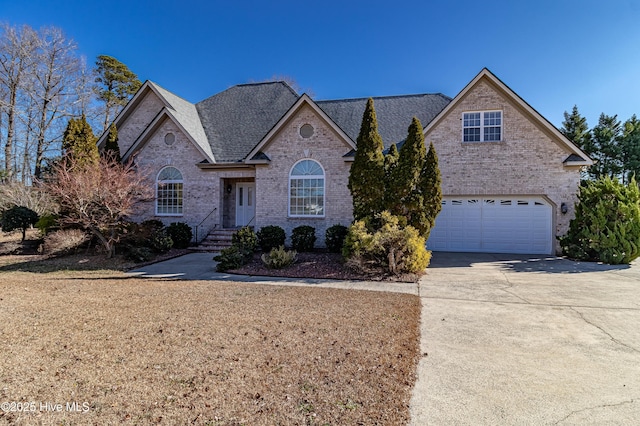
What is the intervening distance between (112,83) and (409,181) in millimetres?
33861

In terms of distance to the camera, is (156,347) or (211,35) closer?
(156,347)

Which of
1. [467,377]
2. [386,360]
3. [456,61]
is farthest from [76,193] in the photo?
[456,61]

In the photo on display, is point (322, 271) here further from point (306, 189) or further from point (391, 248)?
point (306, 189)

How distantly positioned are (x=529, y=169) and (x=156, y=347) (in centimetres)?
1494

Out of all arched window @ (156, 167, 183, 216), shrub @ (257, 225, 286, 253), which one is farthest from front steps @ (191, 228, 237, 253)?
arched window @ (156, 167, 183, 216)

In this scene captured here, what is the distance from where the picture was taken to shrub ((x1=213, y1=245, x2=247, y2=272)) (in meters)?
10.8

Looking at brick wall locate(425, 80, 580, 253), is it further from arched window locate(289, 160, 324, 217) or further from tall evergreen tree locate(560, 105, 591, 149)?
tall evergreen tree locate(560, 105, 591, 149)

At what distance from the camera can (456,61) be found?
47.4 ft

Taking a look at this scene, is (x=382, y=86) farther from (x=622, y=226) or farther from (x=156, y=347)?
(x=156, y=347)

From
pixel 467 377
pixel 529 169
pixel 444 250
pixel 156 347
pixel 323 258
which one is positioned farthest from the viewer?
pixel 444 250

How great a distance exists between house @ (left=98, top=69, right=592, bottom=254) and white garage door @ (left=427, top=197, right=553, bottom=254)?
0.04m

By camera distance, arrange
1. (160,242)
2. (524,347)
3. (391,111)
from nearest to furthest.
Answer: (524,347), (160,242), (391,111)

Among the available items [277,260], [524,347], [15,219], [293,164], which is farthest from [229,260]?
[15,219]

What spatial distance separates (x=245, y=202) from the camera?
16.8 metres
